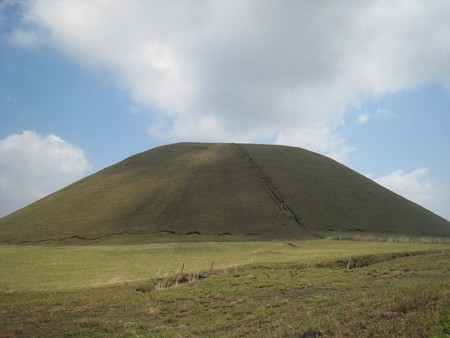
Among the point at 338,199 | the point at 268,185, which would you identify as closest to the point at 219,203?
the point at 268,185

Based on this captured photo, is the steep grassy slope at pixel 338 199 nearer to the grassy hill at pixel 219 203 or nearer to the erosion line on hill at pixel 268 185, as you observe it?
the grassy hill at pixel 219 203

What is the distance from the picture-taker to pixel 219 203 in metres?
84.8

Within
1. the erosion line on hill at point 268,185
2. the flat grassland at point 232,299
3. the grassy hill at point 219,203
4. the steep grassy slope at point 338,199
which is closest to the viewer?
the flat grassland at point 232,299

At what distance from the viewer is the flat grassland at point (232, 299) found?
445 inches

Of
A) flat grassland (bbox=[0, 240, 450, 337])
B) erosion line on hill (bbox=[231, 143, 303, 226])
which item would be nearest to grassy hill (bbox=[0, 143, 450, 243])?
erosion line on hill (bbox=[231, 143, 303, 226])

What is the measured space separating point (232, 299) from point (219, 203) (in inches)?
2529

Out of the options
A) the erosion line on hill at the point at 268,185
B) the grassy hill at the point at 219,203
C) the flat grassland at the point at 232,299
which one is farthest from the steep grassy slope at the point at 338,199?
the flat grassland at the point at 232,299

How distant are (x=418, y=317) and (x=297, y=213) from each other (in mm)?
71833

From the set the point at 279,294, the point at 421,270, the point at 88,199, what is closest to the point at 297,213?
the point at 88,199

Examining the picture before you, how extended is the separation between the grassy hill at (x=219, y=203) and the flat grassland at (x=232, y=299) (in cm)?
3391

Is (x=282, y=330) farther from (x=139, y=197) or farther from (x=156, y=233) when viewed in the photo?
(x=139, y=197)

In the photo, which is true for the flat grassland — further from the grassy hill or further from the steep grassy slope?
the steep grassy slope

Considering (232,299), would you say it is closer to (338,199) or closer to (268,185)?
A: (338,199)

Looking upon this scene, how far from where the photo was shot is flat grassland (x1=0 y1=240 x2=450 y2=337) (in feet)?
37.1
